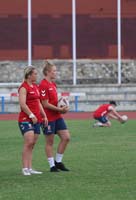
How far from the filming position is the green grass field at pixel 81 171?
40.3 ft

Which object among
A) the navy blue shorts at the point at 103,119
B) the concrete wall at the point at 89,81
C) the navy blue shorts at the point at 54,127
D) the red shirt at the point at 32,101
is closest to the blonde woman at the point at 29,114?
the red shirt at the point at 32,101

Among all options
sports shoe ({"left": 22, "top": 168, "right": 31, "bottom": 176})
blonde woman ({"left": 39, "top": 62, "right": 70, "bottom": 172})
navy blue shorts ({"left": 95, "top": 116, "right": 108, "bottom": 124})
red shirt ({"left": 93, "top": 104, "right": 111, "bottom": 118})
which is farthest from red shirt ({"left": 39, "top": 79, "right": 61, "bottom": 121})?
red shirt ({"left": 93, "top": 104, "right": 111, "bottom": 118})

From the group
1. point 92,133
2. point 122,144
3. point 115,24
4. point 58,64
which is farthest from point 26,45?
point 122,144

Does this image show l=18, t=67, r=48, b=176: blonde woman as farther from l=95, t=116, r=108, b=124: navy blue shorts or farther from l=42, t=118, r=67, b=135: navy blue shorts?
l=95, t=116, r=108, b=124: navy blue shorts

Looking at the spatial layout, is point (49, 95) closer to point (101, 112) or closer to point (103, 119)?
point (103, 119)

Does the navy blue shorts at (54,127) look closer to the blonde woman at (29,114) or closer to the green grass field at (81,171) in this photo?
the blonde woman at (29,114)

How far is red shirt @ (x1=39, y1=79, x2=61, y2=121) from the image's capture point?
1512cm

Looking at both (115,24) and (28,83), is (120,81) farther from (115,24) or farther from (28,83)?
(28,83)

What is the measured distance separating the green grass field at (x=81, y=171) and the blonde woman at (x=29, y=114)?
1.17 feet

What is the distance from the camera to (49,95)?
15211mm

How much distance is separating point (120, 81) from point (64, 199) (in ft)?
106

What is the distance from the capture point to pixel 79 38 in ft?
154

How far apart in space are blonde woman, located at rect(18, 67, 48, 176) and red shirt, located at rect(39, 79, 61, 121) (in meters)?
0.34

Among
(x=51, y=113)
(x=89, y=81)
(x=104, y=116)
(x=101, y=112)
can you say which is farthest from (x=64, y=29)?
(x=51, y=113)
